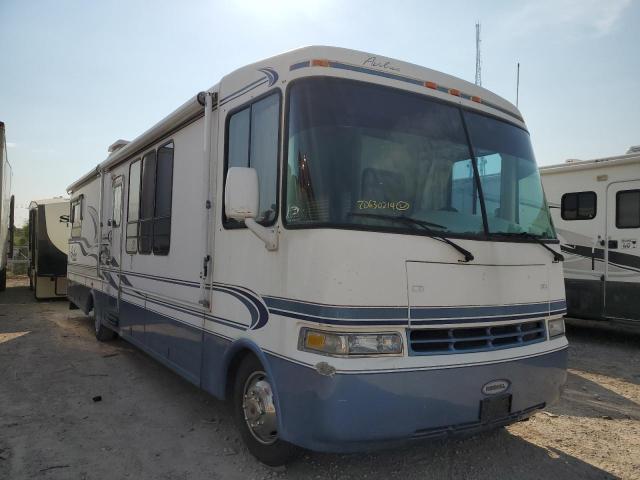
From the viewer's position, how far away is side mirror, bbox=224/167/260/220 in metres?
3.37

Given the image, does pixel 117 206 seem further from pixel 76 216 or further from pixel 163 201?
pixel 76 216

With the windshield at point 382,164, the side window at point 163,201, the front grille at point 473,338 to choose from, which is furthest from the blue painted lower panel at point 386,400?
the side window at point 163,201

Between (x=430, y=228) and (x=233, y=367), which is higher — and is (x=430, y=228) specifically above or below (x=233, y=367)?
above

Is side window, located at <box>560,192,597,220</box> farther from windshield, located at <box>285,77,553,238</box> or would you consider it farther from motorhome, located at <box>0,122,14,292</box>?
motorhome, located at <box>0,122,14,292</box>

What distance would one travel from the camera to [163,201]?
5.58m

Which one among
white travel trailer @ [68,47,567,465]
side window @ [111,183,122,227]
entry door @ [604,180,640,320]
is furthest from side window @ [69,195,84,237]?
entry door @ [604,180,640,320]

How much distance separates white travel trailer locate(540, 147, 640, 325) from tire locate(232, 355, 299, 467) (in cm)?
607

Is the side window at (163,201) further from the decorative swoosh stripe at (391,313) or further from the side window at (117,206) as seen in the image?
the decorative swoosh stripe at (391,313)

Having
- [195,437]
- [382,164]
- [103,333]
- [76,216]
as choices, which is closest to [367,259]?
[382,164]

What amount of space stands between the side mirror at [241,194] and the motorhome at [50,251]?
40.0 ft

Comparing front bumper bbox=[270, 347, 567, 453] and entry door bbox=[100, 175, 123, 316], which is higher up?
entry door bbox=[100, 175, 123, 316]

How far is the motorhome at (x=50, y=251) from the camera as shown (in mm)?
14023

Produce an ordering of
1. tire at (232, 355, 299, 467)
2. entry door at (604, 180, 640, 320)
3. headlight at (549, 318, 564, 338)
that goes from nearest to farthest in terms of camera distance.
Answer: tire at (232, 355, 299, 467) → headlight at (549, 318, 564, 338) → entry door at (604, 180, 640, 320)

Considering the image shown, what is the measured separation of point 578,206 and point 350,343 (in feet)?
23.9
